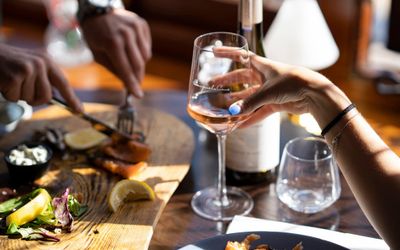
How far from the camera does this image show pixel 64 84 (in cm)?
145

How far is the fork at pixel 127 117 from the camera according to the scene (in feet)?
5.21

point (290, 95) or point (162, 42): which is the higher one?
point (290, 95)

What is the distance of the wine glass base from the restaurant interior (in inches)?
0.6

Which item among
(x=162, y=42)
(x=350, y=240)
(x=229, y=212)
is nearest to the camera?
(x=350, y=240)

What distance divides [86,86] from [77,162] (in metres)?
0.56

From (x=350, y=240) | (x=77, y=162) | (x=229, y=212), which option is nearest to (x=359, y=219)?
(x=350, y=240)

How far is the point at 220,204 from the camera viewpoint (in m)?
1.34

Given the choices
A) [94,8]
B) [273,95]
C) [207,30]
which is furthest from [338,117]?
[207,30]

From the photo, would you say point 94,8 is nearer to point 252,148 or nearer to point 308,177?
point 252,148

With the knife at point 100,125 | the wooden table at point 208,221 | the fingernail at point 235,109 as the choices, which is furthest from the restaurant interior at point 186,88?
the fingernail at point 235,109

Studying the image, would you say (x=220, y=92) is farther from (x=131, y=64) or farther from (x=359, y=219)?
(x=131, y=64)

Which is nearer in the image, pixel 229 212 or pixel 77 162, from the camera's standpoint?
pixel 229 212

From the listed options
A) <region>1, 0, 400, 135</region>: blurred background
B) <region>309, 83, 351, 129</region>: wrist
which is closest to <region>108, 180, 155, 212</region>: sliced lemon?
<region>309, 83, 351, 129</region>: wrist

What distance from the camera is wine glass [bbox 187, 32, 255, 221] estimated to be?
121cm
